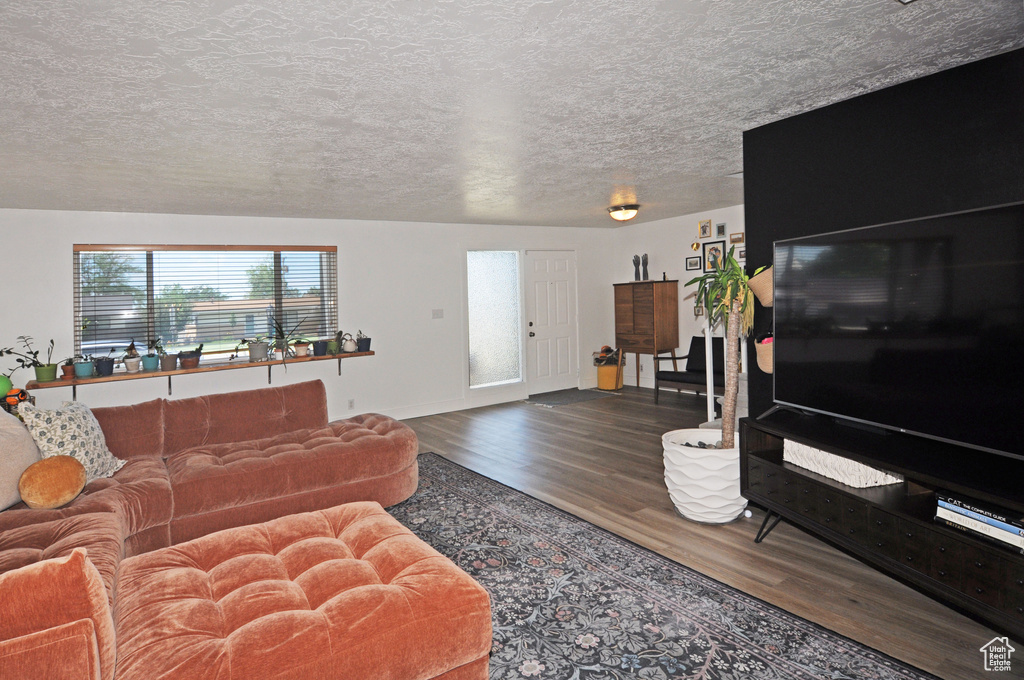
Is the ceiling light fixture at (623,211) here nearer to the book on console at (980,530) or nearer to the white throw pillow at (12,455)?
the book on console at (980,530)

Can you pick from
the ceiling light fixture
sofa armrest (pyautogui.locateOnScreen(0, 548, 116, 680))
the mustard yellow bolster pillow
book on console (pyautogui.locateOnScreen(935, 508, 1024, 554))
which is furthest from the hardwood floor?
the mustard yellow bolster pillow

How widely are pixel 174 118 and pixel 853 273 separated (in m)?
3.27

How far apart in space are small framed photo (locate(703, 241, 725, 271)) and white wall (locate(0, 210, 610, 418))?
0.76 metres

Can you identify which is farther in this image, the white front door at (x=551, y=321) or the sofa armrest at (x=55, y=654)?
the white front door at (x=551, y=321)

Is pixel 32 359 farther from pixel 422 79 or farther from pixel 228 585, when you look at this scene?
pixel 422 79

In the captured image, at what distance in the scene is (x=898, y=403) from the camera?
2.48 meters

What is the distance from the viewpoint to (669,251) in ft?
25.5

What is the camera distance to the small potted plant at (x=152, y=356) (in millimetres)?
5293

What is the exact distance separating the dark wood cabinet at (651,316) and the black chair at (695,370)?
0.77 feet

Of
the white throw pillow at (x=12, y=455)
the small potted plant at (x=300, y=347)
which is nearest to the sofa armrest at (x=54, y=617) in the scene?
the white throw pillow at (x=12, y=455)

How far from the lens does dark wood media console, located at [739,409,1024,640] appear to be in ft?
6.42

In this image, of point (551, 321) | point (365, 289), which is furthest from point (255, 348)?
point (551, 321)

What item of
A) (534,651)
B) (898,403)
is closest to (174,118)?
(534,651)

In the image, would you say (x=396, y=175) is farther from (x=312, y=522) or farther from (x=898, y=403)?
(x=898, y=403)
